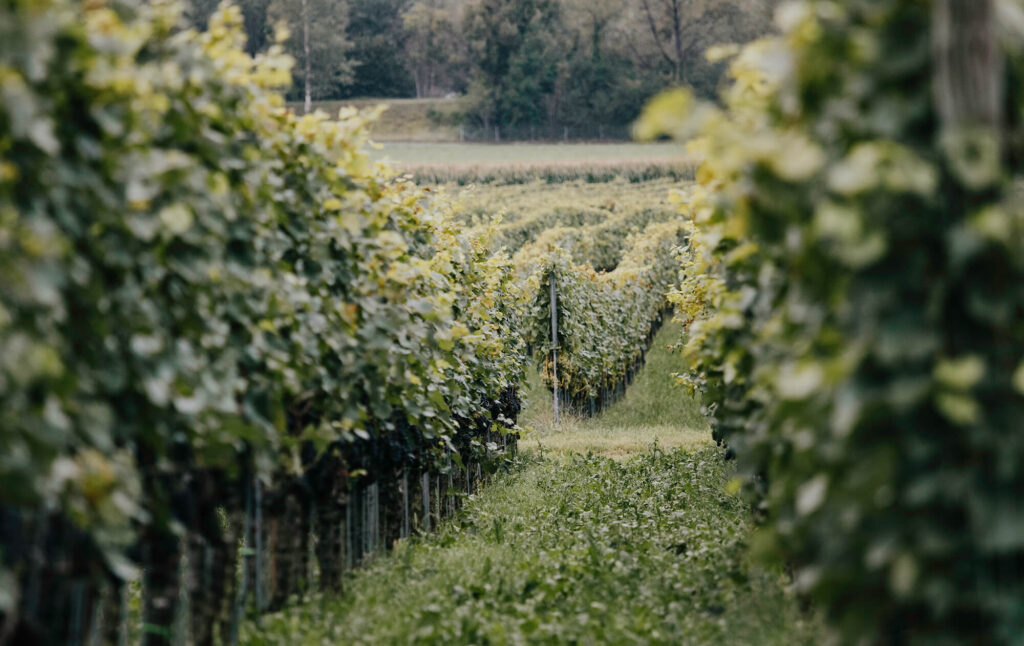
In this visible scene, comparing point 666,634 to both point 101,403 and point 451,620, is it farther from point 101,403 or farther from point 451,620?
point 101,403

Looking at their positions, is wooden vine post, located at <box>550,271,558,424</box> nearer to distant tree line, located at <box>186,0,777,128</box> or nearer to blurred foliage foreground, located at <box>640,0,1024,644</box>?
blurred foliage foreground, located at <box>640,0,1024,644</box>

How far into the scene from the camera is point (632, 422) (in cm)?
1820

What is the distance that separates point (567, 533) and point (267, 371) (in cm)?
422

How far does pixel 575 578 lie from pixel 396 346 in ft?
6.75

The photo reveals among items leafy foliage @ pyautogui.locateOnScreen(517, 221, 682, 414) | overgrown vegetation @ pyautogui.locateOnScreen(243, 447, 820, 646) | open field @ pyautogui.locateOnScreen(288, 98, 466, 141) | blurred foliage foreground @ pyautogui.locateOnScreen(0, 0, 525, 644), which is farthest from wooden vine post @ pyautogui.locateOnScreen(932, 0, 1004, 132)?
open field @ pyautogui.locateOnScreen(288, 98, 466, 141)

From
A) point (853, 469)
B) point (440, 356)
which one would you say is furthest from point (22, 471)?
point (440, 356)

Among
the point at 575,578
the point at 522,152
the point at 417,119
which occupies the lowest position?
the point at 575,578

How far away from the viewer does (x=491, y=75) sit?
74438mm

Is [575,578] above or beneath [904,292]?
beneath

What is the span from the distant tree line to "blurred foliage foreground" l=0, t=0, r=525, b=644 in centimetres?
6725

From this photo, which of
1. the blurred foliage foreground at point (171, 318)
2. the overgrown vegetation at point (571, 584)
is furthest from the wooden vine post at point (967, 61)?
the overgrown vegetation at point (571, 584)

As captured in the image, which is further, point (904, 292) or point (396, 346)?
point (396, 346)

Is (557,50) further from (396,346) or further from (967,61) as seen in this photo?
(967,61)

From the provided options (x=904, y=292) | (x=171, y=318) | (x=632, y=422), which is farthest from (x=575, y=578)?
(x=632, y=422)
